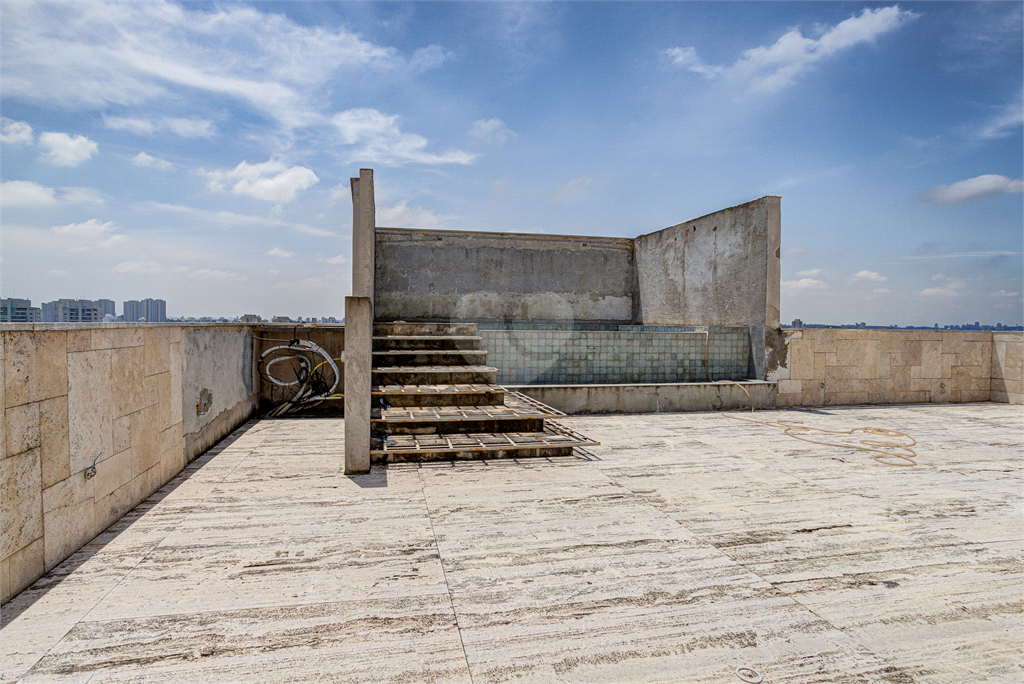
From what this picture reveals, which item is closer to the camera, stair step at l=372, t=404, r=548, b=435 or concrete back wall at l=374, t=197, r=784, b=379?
stair step at l=372, t=404, r=548, b=435

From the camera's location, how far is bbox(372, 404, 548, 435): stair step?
431 cm

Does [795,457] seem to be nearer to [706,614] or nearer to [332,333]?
[706,614]

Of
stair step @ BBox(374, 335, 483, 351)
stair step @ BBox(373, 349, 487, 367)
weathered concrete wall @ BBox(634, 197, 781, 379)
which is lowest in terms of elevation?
stair step @ BBox(373, 349, 487, 367)

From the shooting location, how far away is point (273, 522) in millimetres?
2627

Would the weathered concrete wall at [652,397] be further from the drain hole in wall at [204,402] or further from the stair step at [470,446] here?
the drain hole in wall at [204,402]

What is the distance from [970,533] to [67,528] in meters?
4.48

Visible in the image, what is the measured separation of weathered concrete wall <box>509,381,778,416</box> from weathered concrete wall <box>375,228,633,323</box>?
14.0ft

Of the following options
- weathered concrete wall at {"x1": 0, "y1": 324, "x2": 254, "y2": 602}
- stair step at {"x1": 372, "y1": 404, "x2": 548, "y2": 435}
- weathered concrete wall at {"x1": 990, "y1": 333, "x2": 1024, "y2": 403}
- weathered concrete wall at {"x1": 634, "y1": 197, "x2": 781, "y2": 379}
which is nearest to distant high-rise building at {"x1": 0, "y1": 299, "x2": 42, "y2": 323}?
weathered concrete wall at {"x1": 0, "y1": 324, "x2": 254, "y2": 602}

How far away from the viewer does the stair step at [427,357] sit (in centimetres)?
584

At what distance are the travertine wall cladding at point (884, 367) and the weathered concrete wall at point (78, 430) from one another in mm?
6940

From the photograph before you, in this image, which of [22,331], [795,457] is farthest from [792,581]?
[22,331]

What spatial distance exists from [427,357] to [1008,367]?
8.49 m

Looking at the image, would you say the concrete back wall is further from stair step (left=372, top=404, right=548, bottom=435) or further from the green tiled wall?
stair step (left=372, top=404, right=548, bottom=435)

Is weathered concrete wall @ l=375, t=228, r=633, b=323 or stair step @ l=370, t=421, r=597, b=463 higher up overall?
weathered concrete wall @ l=375, t=228, r=633, b=323
